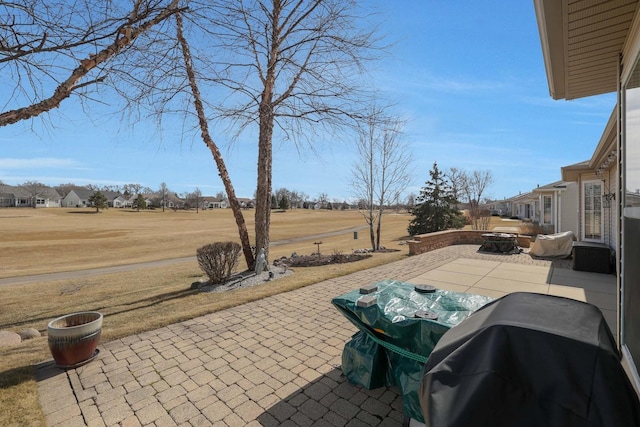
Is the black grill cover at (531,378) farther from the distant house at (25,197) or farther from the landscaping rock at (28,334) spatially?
the distant house at (25,197)

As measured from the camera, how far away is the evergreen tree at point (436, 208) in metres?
23.6

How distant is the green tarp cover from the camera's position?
2.44 meters

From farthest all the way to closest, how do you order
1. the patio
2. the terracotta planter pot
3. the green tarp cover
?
the terracotta planter pot < the patio < the green tarp cover

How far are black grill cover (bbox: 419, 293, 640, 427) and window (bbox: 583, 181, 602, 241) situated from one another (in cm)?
1216

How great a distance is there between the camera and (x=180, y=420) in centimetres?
277

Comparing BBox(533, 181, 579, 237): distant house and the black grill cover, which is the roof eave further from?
BBox(533, 181, 579, 237): distant house

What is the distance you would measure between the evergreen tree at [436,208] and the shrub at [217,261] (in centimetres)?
1874

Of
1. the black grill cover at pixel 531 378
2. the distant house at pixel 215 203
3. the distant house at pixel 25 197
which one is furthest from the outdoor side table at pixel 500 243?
the distant house at pixel 215 203

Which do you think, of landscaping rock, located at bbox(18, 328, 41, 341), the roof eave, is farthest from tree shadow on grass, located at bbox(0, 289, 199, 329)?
the roof eave

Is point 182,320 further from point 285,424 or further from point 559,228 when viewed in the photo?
point 559,228

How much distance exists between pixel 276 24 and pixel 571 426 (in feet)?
30.9

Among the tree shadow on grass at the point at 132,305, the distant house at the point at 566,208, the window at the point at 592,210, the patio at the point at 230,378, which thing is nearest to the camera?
the patio at the point at 230,378

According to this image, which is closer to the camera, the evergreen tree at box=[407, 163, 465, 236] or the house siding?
the house siding

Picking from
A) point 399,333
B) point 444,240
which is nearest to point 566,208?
point 444,240
